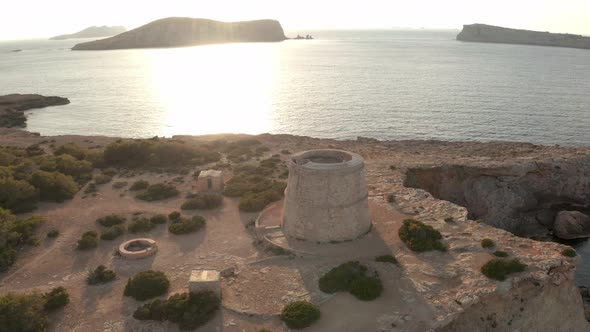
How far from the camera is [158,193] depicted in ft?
154

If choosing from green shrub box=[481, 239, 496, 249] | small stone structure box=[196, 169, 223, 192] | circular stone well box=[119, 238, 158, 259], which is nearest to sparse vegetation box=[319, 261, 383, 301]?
green shrub box=[481, 239, 496, 249]

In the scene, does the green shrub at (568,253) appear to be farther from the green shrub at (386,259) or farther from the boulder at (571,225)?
the boulder at (571,225)

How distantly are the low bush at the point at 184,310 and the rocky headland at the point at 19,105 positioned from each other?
9660cm

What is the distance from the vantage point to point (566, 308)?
101ft

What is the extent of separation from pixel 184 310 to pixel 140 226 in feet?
47.8

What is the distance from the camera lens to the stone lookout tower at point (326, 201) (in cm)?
3409

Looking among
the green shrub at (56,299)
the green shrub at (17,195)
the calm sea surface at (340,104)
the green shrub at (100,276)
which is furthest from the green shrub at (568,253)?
the green shrub at (17,195)

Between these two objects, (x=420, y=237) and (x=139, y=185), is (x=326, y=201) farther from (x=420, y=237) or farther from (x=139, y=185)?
(x=139, y=185)

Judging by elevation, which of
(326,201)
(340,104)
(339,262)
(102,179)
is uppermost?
(326,201)

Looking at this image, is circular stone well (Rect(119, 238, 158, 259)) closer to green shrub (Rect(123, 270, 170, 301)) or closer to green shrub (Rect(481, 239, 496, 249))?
green shrub (Rect(123, 270, 170, 301))

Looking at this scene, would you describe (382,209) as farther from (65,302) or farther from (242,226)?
(65,302)

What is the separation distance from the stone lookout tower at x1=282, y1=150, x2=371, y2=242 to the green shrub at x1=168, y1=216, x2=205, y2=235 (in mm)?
9136

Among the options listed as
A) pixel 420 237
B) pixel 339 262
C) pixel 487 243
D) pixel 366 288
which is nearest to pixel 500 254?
pixel 487 243

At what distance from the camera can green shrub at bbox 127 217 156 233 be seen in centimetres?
3900
